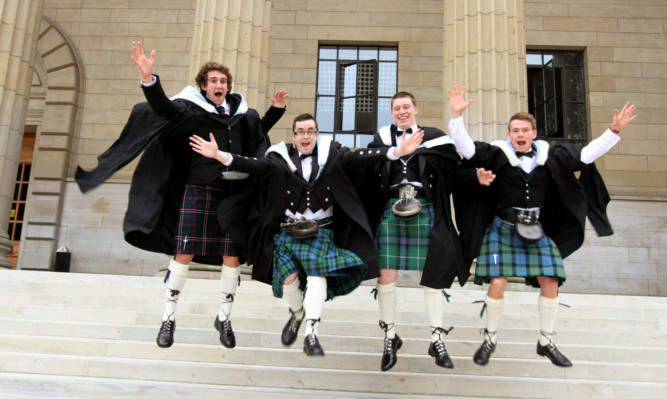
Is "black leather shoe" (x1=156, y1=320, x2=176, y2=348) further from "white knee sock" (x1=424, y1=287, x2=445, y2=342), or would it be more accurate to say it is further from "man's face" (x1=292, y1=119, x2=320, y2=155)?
"white knee sock" (x1=424, y1=287, x2=445, y2=342)

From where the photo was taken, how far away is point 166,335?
4375mm

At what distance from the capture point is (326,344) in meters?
5.27

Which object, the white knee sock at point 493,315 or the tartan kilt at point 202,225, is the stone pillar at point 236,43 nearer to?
the tartan kilt at point 202,225

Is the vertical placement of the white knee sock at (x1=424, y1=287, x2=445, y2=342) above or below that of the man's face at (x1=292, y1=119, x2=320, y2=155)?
below

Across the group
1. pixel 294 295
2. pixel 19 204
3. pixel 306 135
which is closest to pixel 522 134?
pixel 306 135

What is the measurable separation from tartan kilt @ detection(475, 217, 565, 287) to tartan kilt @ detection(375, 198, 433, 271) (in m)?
0.51

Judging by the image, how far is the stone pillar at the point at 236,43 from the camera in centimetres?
850

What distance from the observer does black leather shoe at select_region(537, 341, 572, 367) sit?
431 cm

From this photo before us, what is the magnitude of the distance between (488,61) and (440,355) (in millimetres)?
5531

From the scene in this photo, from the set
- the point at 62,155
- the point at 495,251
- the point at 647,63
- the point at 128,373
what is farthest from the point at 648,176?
the point at 62,155

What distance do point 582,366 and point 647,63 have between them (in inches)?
384

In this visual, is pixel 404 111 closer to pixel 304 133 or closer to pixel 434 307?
pixel 304 133

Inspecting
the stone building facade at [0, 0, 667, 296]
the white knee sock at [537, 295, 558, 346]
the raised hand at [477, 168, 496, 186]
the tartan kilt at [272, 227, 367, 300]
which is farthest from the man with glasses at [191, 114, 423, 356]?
the stone building facade at [0, 0, 667, 296]

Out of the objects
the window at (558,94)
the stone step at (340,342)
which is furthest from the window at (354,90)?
the stone step at (340,342)
